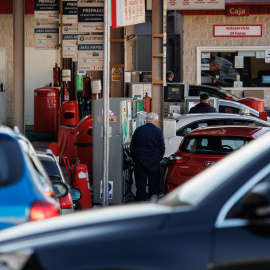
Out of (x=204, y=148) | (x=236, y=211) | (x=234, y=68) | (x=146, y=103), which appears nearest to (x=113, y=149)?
(x=204, y=148)

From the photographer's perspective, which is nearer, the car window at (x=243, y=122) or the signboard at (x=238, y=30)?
the car window at (x=243, y=122)

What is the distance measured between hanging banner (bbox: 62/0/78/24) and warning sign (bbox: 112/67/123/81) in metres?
5.18

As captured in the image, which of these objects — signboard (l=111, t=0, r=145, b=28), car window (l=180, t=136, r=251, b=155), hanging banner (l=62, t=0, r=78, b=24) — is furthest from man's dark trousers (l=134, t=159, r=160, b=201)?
hanging banner (l=62, t=0, r=78, b=24)

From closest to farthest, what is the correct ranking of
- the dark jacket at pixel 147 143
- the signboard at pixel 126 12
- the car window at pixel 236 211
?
1. the car window at pixel 236 211
2. the signboard at pixel 126 12
3. the dark jacket at pixel 147 143

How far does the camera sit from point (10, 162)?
19.0 feet

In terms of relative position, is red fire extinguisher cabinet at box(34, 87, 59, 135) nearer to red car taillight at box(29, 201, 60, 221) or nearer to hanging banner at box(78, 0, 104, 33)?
hanging banner at box(78, 0, 104, 33)

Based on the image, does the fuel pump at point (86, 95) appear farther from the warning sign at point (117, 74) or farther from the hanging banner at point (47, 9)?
the warning sign at point (117, 74)

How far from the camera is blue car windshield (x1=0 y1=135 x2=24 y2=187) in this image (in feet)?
18.8

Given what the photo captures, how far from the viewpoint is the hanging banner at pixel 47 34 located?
23.2 metres

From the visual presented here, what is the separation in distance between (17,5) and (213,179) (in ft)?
38.8

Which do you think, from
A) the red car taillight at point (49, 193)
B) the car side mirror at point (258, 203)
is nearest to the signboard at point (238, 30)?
the red car taillight at point (49, 193)

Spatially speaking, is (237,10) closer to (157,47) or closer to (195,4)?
(195,4)

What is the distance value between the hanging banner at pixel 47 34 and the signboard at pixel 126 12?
22.6 ft

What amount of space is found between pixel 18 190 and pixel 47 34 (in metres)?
18.0
